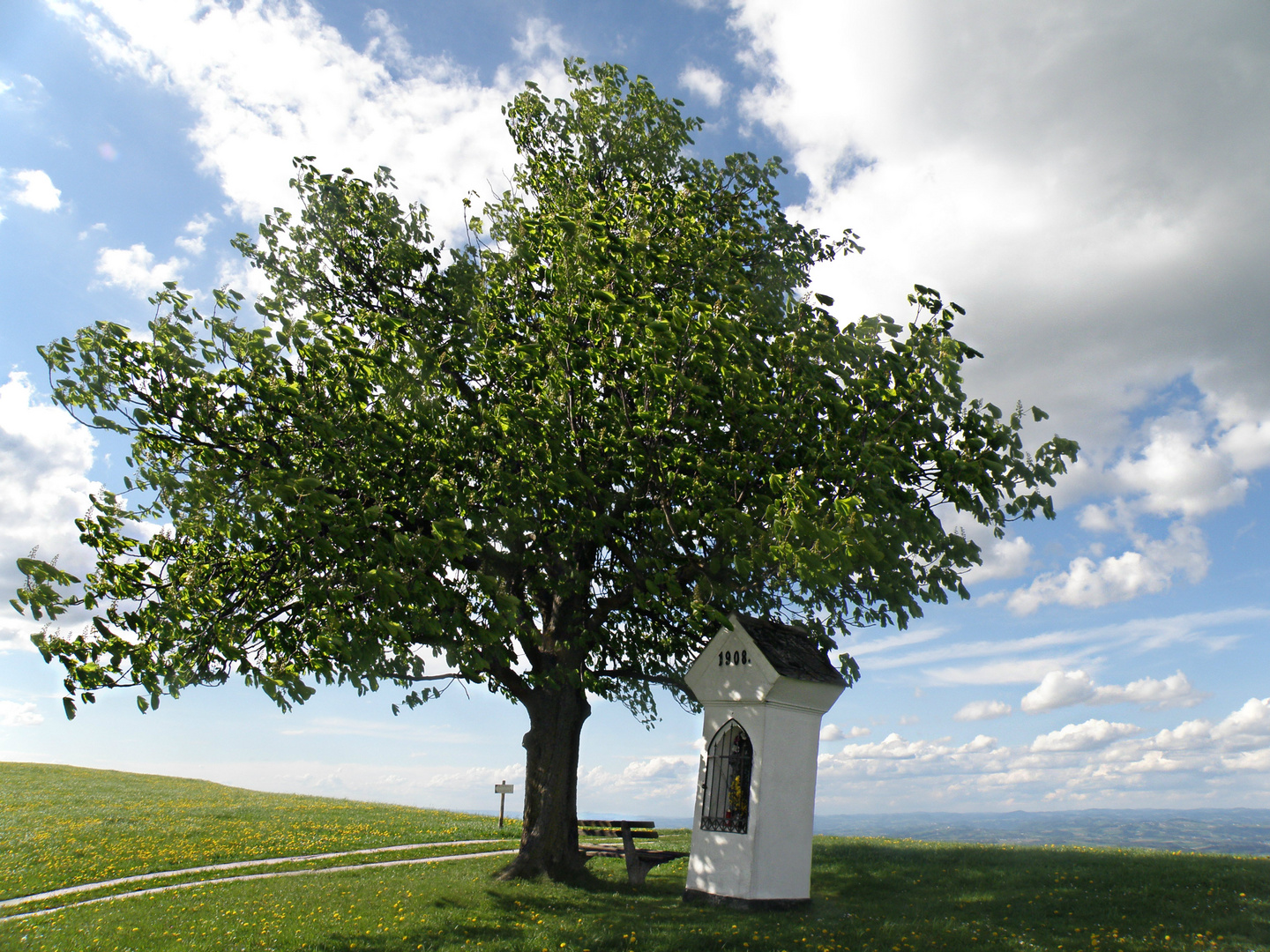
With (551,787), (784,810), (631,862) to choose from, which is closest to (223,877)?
→ (551,787)

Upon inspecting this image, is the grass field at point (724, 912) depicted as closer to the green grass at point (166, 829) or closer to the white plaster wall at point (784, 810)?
the white plaster wall at point (784, 810)

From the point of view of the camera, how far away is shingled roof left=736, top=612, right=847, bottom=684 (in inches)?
550

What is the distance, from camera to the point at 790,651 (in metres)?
14.7

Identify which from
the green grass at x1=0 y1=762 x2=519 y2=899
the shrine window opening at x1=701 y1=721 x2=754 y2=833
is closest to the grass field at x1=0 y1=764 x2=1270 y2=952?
the green grass at x1=0 y1=762 x2=519 y2=899

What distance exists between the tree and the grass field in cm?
263

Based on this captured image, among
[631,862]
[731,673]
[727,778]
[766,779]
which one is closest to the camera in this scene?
[766,779]

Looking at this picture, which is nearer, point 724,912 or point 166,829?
point 724,912

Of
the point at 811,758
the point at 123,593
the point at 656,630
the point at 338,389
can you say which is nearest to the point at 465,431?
the point at 338,389

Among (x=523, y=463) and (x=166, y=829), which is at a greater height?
(x=523, y=463)

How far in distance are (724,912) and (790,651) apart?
459 cm

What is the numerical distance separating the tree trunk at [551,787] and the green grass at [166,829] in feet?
24.8

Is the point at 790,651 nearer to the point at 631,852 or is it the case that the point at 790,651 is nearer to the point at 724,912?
the point at 724,912

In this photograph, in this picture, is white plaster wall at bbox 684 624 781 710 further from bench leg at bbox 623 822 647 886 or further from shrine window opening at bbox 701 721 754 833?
bench leg at bbox 623 822 647 886

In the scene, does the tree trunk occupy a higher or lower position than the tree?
lower
